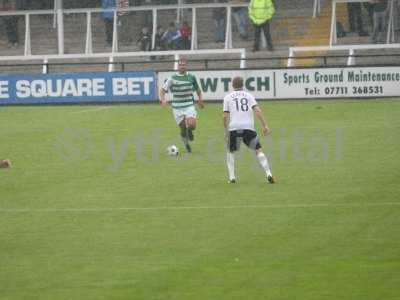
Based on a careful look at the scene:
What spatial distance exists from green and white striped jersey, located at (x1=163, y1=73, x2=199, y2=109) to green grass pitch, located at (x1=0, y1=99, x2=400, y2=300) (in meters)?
1.25

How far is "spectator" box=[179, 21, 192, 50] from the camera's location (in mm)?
46125

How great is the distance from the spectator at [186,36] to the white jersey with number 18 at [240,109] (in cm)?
2430

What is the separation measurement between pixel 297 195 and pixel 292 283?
695 centimetres

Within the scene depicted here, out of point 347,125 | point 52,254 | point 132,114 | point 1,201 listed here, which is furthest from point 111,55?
point 52,254

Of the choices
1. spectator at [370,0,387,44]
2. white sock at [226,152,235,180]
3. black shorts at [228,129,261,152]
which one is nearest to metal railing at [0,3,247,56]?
spectator at [370,0,387,44]

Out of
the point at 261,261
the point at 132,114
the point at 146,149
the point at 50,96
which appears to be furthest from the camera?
the point at 50,96

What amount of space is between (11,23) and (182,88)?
70.8 feet

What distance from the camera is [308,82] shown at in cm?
4000

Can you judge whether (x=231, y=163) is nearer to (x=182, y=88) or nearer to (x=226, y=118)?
(x=226, y=118)

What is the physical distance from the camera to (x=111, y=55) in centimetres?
4591

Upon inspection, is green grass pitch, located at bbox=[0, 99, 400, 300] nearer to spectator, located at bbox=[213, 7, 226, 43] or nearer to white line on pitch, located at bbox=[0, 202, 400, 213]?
white line on pitch, located at bbox=[0, 202, 400, 213]

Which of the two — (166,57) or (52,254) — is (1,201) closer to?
(52,254)

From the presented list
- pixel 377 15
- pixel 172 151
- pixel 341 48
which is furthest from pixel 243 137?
pixel 377 15

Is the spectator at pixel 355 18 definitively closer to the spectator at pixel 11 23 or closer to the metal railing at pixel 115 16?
the metal railing at pixel 115 16
